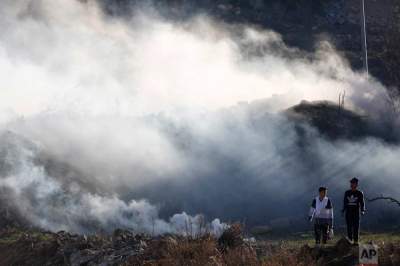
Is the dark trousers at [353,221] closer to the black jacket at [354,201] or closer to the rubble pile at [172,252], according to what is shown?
the black jacket at [354,201]

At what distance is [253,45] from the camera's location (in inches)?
2034

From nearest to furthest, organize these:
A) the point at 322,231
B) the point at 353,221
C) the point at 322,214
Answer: the point at 353,221
the point at 322,214
the point at 322,231

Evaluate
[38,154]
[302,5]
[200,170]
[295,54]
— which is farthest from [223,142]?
[302,5]

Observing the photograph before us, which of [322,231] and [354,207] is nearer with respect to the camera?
[354,207]

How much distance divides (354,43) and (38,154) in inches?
1175

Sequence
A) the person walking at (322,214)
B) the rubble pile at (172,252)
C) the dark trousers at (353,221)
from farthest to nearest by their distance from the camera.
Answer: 1. the person walking at (322,214)
2. the dark trousers at (353,221)
3. the rubble pile at (172,252)

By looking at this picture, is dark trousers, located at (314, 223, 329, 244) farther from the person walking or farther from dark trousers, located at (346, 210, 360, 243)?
dark trousers, located at (346, 210, 360, 243)

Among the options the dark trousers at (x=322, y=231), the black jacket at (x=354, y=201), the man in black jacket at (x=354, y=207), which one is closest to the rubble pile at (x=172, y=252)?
the dark trousers at (x=322, y=231)

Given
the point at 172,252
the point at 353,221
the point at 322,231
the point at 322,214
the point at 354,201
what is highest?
the point at 354,201

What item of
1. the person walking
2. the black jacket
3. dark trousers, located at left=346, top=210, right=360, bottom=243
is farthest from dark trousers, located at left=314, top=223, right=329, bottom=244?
the black jacket

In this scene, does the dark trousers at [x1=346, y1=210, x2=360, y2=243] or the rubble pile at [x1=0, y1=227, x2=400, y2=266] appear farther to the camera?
the dark trousers at [x1=346, y1=210, x2=360, y2=243]

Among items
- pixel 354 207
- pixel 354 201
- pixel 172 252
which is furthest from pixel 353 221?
pixel 172 252

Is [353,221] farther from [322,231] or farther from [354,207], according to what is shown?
[322,231]

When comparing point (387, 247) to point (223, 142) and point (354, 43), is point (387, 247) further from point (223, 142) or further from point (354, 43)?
point (354, 43)
